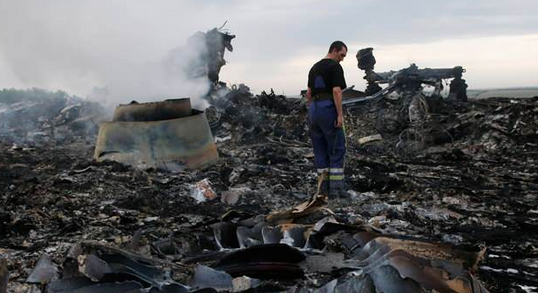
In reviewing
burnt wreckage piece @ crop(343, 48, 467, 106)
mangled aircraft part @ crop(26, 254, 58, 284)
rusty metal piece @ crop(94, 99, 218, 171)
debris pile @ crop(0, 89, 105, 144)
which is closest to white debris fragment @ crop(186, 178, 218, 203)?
rusty metal piece @ crop(94, 99, 218, 171)

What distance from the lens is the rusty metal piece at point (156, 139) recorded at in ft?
25.7

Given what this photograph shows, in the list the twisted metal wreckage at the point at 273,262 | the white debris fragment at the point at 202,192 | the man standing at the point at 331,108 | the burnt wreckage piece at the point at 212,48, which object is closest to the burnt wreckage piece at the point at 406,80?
the burnt wreckage piece at the point at 212,48

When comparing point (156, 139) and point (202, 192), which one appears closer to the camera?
point (202, 192)

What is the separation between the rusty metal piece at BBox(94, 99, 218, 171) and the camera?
784cm

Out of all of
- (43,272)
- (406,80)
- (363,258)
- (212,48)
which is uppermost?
(212,48)

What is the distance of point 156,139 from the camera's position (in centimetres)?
784

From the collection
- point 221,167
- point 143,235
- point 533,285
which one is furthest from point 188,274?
point 221,167

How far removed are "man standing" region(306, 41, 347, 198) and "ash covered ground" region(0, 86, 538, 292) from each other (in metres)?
0.39

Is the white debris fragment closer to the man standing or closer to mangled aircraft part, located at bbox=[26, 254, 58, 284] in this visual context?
the man standing

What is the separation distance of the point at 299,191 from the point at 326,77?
1543 mm

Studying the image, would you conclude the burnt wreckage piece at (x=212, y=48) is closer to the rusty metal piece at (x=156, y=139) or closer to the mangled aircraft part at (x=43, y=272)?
the rusty metal piece at (x=156, y=139)

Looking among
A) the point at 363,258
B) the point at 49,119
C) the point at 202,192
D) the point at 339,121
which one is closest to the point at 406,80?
the point at 339,121

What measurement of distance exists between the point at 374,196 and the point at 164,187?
2.74 metres

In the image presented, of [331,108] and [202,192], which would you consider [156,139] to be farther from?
[331,108]
